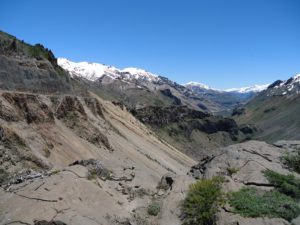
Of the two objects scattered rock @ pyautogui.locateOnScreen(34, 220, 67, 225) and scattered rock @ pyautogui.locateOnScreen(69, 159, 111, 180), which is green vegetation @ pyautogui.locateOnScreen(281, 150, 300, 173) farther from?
scattered rock @ pyautogui.locateOnScreen(34, 220, 67, 225)

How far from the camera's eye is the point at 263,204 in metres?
15.5

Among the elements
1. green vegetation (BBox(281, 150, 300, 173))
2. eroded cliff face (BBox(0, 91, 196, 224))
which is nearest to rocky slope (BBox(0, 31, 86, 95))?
eroded cliff face (BBox(0, 91, 196, 224))

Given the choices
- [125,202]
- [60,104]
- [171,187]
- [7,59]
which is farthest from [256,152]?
[7,59]

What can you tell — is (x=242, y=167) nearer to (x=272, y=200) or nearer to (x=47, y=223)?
(x=272, y=200)

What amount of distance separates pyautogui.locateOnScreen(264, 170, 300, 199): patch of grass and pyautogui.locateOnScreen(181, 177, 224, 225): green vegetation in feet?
10.0

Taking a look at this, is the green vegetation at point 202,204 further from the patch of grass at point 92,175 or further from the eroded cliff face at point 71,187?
the patch of grass at point 92,175

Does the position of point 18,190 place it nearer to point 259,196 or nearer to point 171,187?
point 171,187

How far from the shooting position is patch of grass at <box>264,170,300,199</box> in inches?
679

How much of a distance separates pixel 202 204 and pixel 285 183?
4393 mm

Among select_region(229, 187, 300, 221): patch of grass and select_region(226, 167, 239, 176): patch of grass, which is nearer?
select_region(229, 187, 300, 221): patch of grass

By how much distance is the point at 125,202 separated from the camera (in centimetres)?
1670

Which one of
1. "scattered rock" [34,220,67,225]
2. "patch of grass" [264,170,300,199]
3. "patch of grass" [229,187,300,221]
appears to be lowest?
"scattered rock" [34,220,67,225]

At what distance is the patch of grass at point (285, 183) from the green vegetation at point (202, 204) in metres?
3.06

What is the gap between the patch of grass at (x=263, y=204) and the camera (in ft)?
49.1
